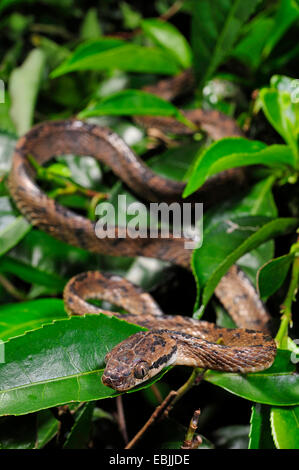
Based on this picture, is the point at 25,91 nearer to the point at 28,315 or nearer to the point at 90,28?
the point at 90,28

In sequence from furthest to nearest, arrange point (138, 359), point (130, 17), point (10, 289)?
point (130, 17), point (10, 289), point (138, 359)

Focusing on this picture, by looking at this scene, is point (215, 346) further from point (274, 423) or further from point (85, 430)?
point (85, 430)

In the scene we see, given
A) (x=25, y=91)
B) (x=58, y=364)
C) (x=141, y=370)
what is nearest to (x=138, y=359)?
(x=141, y=370)

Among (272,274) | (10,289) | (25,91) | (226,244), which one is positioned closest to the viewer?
(272,274)

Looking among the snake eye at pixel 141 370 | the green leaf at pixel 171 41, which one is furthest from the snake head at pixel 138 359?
the green leaf at pixel 171 41

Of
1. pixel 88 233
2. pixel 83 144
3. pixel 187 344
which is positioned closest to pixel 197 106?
pixel 83 144

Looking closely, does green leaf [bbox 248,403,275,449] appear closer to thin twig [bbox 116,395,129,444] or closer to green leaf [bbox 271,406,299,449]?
green leaf [bbox 271,406,299,449]

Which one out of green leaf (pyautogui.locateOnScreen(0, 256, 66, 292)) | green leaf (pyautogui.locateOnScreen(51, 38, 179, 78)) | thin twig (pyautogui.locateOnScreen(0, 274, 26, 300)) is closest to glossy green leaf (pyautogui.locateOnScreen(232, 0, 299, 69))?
green leaf (pyautogui.locateOnScreen(51, 38, 179, 78))
